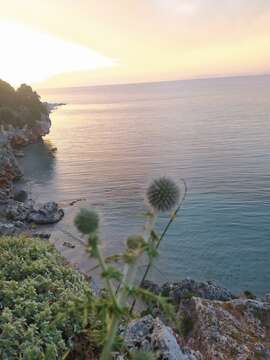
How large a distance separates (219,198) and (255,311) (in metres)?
33.9

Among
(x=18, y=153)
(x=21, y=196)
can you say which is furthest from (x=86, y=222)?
(x=18, y=153)

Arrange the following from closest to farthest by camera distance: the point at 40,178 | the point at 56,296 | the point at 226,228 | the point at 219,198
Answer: the point at 56,296 < the point at 226,228 < the point at 219,198 < the point at 40,178

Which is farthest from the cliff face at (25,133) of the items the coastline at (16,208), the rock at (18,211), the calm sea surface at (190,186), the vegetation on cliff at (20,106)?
the rock at (18,211)

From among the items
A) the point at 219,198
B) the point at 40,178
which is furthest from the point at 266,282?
the point at 40,178

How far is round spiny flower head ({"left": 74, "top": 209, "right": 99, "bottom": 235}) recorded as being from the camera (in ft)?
9.08

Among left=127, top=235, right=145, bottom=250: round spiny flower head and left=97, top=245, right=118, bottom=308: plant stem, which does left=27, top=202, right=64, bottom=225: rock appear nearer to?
left=127, top=235, right=145, bottom=250: round spiny flower head

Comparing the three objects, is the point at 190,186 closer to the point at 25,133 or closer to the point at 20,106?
the point at 25,133

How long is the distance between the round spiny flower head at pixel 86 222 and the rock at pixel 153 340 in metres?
4.26

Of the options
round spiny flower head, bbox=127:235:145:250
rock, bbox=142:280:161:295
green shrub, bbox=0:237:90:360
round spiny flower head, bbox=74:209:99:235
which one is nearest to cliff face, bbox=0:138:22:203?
rock, bbox=142:280:161:295

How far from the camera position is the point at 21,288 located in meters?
8.08

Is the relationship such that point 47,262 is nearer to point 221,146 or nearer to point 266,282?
point 266,282

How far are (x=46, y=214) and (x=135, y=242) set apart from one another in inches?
1474

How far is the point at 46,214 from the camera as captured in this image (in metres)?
38.8

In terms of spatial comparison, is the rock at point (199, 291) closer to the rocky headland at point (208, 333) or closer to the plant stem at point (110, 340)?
the rocky headland at point (208, 333)
